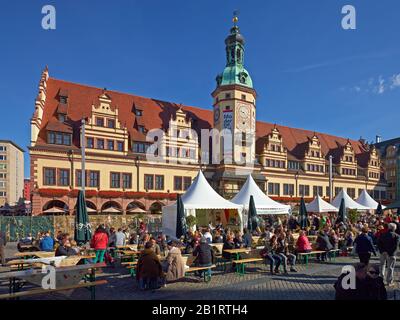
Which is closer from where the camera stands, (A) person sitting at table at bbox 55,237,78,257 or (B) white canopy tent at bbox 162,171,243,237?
(A) person sitting at table at bbox 55,237,78,257

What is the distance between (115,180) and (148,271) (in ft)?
76.9

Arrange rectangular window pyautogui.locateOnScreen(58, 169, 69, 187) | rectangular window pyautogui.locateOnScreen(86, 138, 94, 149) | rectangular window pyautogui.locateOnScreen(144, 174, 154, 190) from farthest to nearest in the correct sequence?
1. rectangular window pyautogui.locateOnScreen(144, 174, 154, 190)
2. rectangular window pyautogui.locateOnScreen(86, 138, 94, 149)
3. rectangular window pyautogui.locateOnScreen(58, 169, 69, 187)

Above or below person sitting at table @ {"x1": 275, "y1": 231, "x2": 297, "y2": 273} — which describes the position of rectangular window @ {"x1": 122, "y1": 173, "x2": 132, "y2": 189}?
above

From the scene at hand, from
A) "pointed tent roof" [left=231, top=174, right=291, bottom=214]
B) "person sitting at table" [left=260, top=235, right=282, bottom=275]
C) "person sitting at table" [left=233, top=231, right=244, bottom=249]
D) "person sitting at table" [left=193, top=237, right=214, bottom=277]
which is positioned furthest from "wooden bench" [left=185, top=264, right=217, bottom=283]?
"pointed tent roof" [left=231, top=174, right=291, bottom=214]

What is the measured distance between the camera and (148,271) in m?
8.96

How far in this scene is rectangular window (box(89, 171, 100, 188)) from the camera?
30219mm

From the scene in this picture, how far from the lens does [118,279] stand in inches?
419

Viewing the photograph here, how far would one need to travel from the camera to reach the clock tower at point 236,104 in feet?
120

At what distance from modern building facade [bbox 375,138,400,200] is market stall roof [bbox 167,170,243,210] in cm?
4862

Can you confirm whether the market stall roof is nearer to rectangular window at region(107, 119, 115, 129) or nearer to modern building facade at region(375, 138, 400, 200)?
rectangular window at region(107, 119, 115, 129)

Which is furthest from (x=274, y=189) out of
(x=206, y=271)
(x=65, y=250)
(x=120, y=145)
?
(x=65, y=250)

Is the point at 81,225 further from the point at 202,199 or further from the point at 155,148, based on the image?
the point at 155,148
